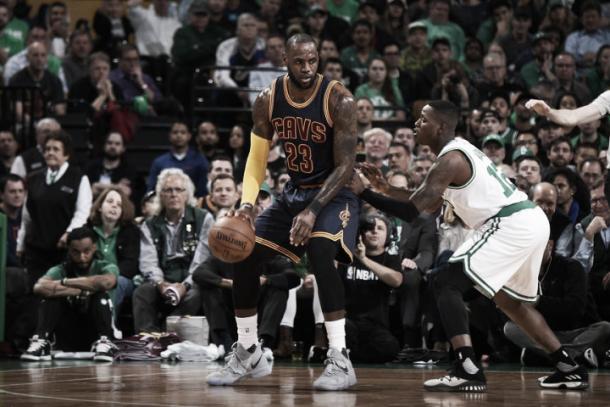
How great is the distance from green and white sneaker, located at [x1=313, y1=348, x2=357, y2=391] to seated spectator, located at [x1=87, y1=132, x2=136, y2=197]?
6.54 meters

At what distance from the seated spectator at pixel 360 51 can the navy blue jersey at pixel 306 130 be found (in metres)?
7.77

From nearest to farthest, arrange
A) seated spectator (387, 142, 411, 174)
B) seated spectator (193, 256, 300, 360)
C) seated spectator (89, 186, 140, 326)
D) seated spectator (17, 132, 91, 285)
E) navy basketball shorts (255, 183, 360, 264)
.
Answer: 1. navy basketball shorts (255, 183, 360, 264)
2. seated spectator (193, 256, 300, 360)
3. seated spectator (89, 186, 140, 326)
4. seated spectator (17, 132, 91, 285)
5. seated spectator (387, 142, 411, 174)

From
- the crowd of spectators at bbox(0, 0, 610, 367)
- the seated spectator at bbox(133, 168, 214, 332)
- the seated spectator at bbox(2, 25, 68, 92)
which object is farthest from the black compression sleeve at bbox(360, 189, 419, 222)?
the seated spectator at bbox(2, 25, 68, 92)

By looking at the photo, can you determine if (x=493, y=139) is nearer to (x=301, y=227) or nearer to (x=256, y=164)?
(x=256, y=164)

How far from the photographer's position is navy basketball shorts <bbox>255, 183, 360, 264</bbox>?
729 centimetres

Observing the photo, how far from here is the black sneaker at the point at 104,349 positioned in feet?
33.6

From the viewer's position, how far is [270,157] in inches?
518

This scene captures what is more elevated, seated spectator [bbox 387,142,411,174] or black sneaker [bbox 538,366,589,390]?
seated spectator [bbox 387,142,411,174]

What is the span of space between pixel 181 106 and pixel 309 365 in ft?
20.6

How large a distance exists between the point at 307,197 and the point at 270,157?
5.78m

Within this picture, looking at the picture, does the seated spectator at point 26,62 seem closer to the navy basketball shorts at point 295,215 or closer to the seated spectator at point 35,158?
the seated spectator at point 35,158

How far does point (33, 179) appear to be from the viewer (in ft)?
39.5

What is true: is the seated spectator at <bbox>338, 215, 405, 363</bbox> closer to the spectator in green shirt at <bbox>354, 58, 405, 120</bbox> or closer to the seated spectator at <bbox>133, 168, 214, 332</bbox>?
the seated spectator at <bbox>133, 168, 214, 332</bbox>

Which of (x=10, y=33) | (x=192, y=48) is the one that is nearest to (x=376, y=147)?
(x=192, y=48)
